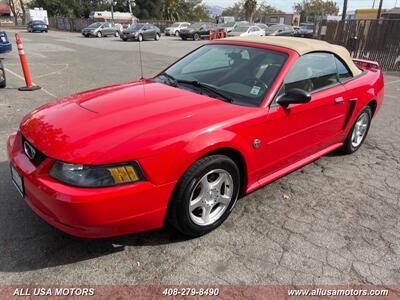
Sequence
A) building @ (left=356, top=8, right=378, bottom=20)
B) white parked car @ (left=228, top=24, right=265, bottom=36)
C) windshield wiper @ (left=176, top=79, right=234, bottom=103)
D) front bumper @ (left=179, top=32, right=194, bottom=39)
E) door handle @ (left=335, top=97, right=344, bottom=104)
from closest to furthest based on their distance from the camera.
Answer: windshield wiper @ (left=176, top=79, right=234, bottom=103) → door handle @ (left=335, top=97, right=344, bottom=104) → white parked car @ (left=228, top=24, right=265, bottom=36) → building @ (left=356, top=8, right=378, bottom=20) → front bumper @ (left=179, top=32, right=194, bottom=39)

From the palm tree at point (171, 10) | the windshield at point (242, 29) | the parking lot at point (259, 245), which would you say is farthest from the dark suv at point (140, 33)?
the palm tree at point (171, 10)

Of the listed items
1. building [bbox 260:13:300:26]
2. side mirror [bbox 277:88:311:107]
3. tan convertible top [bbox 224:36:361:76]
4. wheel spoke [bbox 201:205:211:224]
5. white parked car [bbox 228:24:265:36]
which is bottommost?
building [bbox 260:13:300:26]

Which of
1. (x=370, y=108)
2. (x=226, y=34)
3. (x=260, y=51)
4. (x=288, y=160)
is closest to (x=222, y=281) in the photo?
(x=288, y=160)

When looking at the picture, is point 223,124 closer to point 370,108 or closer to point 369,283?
point 369,283

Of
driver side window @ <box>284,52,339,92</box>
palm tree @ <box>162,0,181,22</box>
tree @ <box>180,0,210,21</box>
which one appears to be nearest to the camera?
driver side window @ <box>284,52,339,92</box>

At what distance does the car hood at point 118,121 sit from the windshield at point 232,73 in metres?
0.20

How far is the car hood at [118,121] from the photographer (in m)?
2.36

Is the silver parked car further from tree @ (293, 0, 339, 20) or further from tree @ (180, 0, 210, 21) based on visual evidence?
tree @ (293, 0, 339, 20)

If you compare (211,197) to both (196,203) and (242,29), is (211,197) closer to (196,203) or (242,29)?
(196,203)

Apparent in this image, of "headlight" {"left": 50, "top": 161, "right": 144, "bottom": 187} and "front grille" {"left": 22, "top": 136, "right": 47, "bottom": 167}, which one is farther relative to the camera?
"front grille" {"left": 22, "top": 136, "right": 47, "bottom": 167}

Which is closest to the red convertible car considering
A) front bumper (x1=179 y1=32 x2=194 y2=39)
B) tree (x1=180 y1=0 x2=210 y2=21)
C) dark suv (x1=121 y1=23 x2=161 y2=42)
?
dark suv (x1=121 y1=23 x2=161 y2=42)

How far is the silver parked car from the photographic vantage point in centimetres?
3350

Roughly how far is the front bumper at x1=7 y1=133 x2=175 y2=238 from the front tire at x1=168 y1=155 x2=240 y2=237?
0.12 meters

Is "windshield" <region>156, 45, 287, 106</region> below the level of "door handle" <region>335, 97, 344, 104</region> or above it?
above
